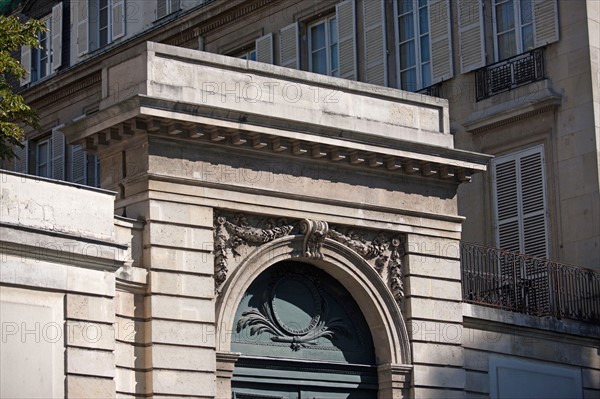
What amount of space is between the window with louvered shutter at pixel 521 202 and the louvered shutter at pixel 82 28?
1378 cm

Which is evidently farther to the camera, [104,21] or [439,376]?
[104,21]

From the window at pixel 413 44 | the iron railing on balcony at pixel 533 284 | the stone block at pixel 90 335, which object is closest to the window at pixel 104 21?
the window at pixel 413 44

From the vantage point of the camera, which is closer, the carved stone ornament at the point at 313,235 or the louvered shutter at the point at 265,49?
the carved stone ornament at the point at 313,235

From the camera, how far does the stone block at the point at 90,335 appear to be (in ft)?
74.7

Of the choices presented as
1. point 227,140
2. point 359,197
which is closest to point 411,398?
point 359,197

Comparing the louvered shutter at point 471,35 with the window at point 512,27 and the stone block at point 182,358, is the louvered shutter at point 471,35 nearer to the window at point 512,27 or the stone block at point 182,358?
the window at point 512,27

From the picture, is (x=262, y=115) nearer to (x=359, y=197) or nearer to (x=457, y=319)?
(x=359, y=197)

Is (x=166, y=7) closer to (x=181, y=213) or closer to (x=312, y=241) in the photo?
(x=312, y=241)

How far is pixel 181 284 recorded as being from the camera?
25.0 m

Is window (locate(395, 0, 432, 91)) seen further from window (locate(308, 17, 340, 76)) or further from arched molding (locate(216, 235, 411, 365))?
arched molding (locate(216, 235, 411, 365))

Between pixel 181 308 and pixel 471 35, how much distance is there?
39.0 feet

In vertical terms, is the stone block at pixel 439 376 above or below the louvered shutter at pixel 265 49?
below

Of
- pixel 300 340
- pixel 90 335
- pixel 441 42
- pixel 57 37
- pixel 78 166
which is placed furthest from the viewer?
pixel 57 37

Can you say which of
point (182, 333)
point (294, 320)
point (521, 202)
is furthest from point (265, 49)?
point (182, 333)
